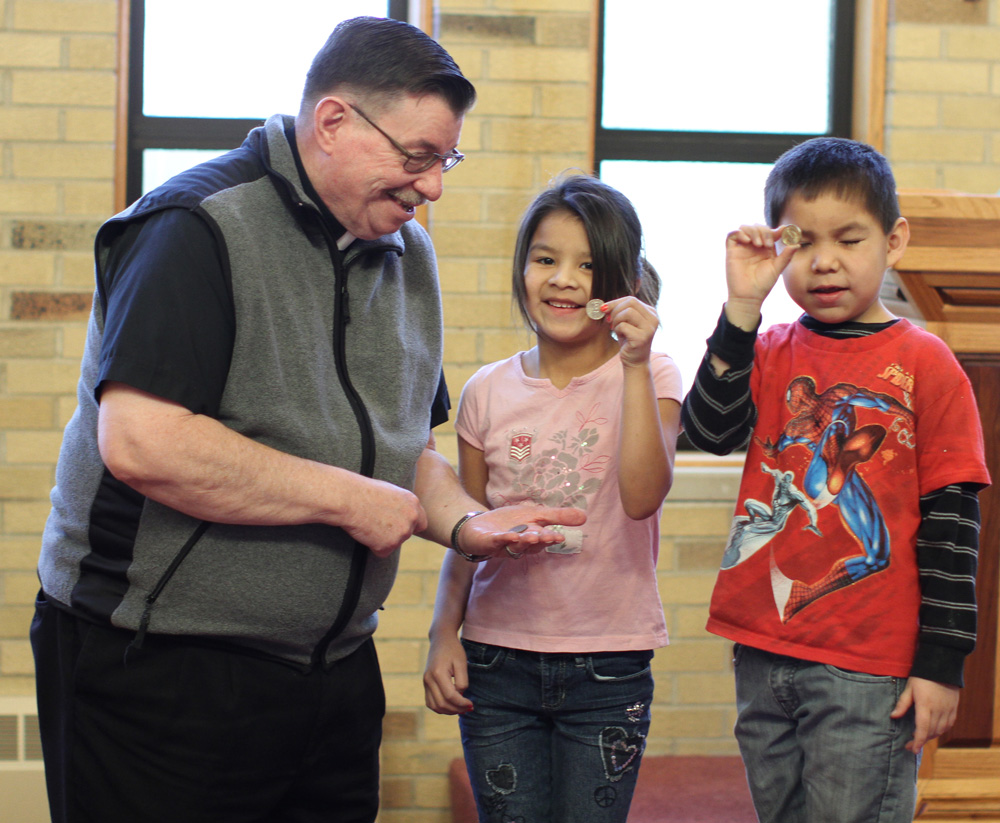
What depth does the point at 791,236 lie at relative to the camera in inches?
56.9

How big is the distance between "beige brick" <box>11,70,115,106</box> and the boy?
2015 mm

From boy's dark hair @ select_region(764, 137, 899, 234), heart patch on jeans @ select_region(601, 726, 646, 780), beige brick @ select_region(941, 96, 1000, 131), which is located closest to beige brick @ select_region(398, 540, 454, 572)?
heart patch on jeans @ select_region(601, 726, 646, 780)

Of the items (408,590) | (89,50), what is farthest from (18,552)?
(89,50)

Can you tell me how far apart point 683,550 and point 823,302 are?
1469 mm

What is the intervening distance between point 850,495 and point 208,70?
2.43 metres

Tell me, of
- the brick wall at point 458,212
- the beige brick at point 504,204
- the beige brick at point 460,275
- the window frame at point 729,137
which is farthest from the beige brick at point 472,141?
the window frame at point 729,137

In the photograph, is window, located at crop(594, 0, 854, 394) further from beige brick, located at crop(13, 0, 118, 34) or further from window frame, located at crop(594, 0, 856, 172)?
beige brick, located at crop(13, 0, 118, 34)

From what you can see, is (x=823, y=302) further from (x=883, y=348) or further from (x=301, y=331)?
(x=301, y=331)

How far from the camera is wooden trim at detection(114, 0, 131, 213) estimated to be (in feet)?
8.94

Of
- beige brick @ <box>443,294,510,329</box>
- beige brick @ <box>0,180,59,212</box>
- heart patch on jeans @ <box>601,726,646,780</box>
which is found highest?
beige brick @ <box>0,180,59,212</box>

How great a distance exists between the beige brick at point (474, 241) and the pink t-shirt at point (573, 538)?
120 centimetres

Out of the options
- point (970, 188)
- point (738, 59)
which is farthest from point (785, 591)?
point (738, 59)

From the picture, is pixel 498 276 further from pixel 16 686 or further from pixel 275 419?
pixel 16 686

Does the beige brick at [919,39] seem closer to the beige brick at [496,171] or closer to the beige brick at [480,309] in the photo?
the beige brick at [496,171]
